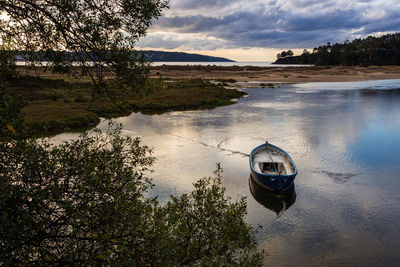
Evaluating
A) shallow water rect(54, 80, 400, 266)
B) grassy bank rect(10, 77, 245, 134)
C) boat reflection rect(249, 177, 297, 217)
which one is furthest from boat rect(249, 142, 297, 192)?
grassy bank rect(10, 77, 245, 134)

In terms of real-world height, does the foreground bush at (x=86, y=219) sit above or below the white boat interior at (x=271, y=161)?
above

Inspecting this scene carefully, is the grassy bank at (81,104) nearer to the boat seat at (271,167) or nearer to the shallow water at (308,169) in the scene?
the shallow water at (308,169)

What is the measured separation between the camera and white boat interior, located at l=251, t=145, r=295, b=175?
896 inches

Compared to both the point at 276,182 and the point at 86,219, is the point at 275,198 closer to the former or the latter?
the point at 276,182

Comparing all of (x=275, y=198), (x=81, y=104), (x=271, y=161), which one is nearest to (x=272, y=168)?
(x=271, y=161)

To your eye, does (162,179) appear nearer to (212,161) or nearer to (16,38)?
(212,161)

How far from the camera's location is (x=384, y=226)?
16781mm

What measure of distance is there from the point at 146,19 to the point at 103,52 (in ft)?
5.08

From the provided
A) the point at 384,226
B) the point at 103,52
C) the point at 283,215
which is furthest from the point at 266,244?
the point at 103,52

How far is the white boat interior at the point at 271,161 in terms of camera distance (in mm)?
22766

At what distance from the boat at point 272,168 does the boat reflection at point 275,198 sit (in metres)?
0.36

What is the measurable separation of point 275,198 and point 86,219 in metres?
15.6

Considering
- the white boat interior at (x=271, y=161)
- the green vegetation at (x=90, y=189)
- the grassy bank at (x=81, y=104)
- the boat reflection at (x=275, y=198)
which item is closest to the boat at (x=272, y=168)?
the white boat interior at (x=271, y=161)

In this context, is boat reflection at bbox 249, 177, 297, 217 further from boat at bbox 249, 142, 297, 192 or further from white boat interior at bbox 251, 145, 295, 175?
white boat interior at bbox 251, 145, 295, 175
